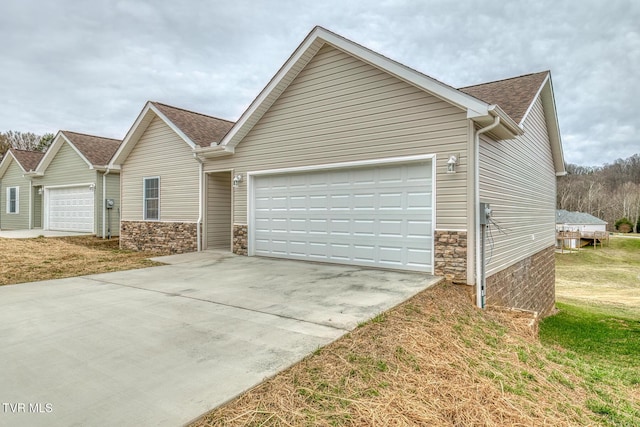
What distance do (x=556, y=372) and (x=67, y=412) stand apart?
15.1 ft

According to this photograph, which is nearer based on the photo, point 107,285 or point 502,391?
point 502,391

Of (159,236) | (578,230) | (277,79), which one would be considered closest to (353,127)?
(277,79)

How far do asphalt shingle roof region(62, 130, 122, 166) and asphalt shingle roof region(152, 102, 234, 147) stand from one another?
5499 mm

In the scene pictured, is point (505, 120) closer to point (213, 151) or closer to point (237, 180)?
point (237, 180)

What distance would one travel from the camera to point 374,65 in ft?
24.3

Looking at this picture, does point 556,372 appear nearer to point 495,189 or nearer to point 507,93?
point 495,189

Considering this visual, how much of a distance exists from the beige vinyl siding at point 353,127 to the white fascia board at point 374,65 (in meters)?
0.24

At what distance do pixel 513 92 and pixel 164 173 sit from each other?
10.9 m

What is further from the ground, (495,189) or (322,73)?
(322,73)

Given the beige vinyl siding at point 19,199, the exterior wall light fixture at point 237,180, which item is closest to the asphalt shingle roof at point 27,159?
the beige vinyl siding at point 19,199

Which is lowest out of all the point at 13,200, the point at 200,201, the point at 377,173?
the point at 200,201

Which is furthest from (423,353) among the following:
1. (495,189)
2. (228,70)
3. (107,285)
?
(228,70)

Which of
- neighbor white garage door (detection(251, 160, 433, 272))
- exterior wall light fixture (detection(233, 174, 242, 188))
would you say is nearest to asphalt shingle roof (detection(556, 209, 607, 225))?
neighbor white garage door (detection(251, 160, 433, 272))

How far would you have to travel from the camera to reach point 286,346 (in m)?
3.44
